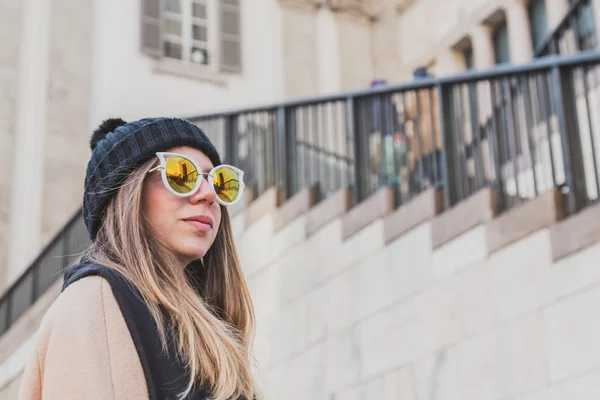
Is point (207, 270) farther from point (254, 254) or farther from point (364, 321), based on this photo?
point (254, 254)

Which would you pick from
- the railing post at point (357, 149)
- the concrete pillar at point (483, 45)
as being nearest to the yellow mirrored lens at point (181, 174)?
the railing post at point (357, 149)

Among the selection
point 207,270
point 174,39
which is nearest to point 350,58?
Result: point 174,39

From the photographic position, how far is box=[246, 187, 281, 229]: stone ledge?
8758 millimetres

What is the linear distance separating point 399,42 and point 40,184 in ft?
21.9

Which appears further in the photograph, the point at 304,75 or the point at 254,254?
the point at 304,75

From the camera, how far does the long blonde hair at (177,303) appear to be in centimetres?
223

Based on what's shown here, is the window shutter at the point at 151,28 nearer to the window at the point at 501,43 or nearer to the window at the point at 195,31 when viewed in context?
the window at the point at 195,31

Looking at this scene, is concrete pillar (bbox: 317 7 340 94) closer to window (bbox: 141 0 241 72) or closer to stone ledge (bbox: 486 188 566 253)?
window (bbox: 141 0 241 72)

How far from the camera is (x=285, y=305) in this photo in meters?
8.05

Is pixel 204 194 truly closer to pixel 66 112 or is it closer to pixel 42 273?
pixel 42 273

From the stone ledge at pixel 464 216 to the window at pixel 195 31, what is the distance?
32.7 ft

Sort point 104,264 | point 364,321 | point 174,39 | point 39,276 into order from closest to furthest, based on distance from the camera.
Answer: point 104,264 → point 364,321 → point 39,276 → point 174,39

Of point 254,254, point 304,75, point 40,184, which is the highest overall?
point 304,75

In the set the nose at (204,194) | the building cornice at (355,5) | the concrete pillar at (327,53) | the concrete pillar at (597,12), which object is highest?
the building cornice at (355,5)
